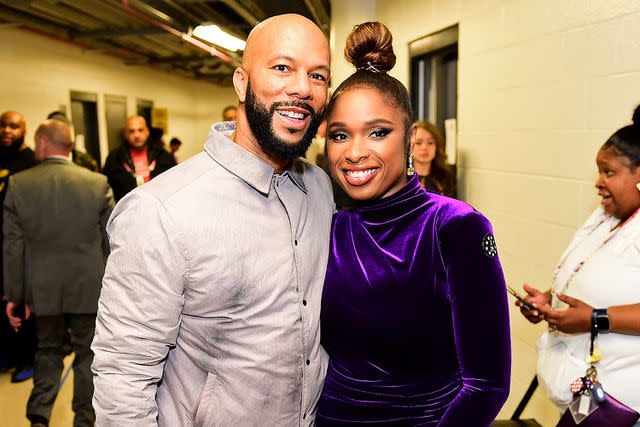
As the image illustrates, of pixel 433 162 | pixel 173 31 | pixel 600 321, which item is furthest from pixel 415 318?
pixel 173 31

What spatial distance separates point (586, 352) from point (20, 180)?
311 centimetres

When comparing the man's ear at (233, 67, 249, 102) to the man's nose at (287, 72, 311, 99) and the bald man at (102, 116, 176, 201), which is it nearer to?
→ the man's nose at (287, 72, 311, 99)

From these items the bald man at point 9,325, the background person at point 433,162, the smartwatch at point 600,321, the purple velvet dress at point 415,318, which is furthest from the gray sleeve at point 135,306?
the bald man at point 9,325

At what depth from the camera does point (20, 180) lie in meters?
3.05

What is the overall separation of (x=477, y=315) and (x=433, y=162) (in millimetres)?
2011

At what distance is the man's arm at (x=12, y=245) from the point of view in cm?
305

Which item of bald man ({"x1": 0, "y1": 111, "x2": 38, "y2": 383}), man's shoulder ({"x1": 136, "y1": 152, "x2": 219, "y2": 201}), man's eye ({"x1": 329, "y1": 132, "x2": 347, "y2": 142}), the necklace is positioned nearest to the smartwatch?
the necklace

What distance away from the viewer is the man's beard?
1.31 metres

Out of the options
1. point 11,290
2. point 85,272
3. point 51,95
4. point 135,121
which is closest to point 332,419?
point 85,272

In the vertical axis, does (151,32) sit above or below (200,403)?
above

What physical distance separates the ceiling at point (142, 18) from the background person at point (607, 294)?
3658 mm

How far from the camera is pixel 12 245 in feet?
10.1

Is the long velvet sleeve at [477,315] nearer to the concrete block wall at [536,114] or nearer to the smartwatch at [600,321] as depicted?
the smartwatch at [600,321]

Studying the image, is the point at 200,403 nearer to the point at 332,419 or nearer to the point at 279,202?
the point at 332,419
